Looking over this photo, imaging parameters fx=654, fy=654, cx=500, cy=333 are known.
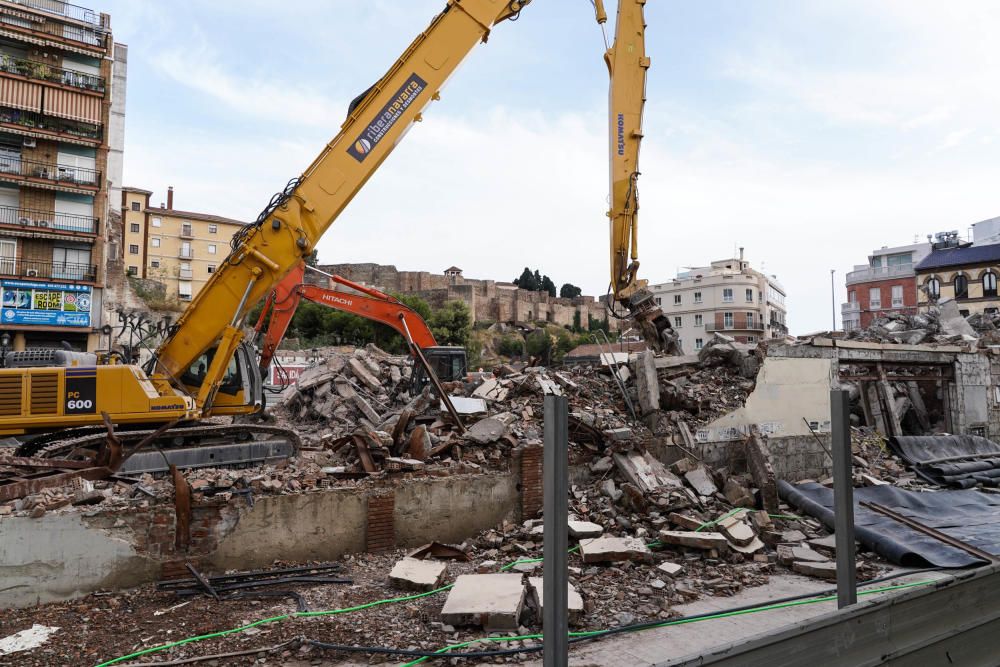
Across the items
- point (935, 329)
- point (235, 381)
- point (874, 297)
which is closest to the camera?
point (235, 381)

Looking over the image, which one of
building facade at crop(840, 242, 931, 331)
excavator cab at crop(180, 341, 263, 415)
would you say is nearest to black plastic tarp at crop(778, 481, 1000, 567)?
excavator cab at crop(180, 341, 263, 415)

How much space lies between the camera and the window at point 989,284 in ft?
151

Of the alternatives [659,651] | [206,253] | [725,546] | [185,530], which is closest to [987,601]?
[659,651]

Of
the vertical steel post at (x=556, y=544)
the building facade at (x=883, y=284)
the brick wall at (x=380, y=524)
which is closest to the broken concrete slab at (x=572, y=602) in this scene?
the brick wall at (x=380, y=524)

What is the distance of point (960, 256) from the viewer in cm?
4822

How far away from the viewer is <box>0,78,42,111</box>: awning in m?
27.5

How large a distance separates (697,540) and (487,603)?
307 cm

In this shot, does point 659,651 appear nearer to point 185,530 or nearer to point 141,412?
point 185,530

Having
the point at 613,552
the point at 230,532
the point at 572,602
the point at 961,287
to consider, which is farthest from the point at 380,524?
the point at 961,287

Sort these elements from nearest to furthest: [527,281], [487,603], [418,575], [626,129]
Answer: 1. [487,603]
2. [418,575]
3. [626,129]
4. [527,281]

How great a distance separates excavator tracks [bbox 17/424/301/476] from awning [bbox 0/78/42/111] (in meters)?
25.5

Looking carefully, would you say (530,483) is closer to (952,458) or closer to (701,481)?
(701,481)

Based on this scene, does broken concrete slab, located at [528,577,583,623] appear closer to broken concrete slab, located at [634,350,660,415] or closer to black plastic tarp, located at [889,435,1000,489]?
broken concrete slab, located at [634,350,660,415]

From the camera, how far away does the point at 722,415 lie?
434 inches
